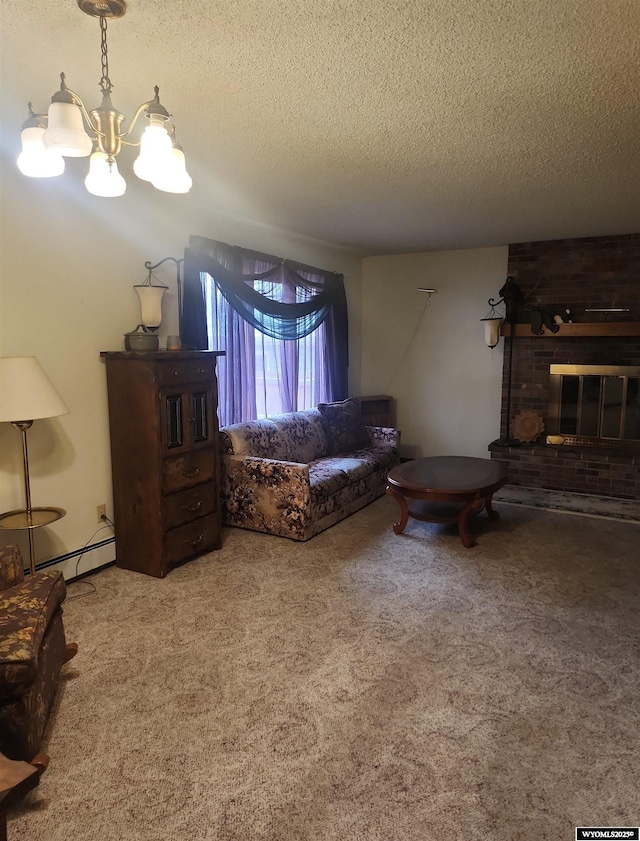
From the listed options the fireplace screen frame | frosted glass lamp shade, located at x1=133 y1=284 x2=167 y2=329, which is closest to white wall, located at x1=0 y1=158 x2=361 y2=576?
frosted glass lamp shade, located at x1=133 y1=284 x2=167 y2=329

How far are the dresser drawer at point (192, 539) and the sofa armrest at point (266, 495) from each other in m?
0.37

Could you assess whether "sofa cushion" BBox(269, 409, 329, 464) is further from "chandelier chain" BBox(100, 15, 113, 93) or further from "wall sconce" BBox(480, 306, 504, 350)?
"chandelier chain" BBox(100, 15, 113, 93)

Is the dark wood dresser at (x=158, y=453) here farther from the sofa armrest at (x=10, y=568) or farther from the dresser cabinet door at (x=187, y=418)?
the sofa armrest at (x=10, y=568)

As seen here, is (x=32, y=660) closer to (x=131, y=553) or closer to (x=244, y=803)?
(x=244, y=803)

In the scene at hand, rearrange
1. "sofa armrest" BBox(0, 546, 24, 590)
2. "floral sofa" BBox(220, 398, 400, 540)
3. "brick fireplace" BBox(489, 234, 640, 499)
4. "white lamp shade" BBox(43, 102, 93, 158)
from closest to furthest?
"white lamp shade" BBox(43, 102, 93, 158)
"sofa armrest" BBox(0, 546, 24, 590)
"floral sofa" BBox(220, 398, 400, 540)
"brick fireplace" BBox(489, 234, 640, 499)

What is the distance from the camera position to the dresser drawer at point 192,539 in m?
3.31

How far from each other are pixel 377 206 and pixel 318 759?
11.2 feet

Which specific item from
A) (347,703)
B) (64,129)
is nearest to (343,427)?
(347,703)

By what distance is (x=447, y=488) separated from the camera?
147 inches

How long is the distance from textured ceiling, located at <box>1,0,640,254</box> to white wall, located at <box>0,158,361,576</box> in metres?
0.36

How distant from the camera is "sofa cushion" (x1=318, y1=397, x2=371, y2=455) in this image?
A: 16.4 ft

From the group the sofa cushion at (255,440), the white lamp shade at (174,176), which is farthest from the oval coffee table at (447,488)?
the white lamp shade at (174,176)

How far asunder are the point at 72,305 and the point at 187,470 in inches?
45.0

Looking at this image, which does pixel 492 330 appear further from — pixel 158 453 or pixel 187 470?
pixel 158 453
